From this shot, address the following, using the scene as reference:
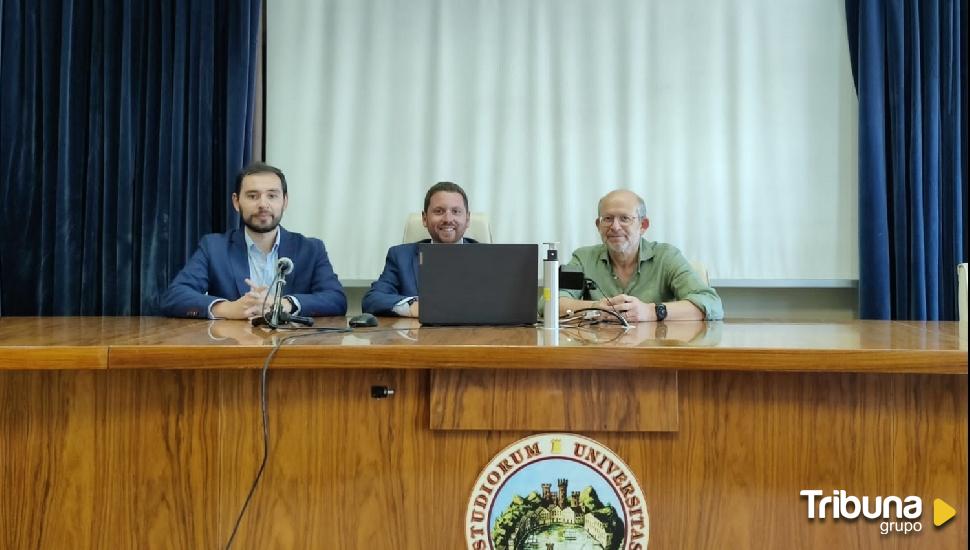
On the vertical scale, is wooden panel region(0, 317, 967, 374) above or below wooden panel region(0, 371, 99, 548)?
above

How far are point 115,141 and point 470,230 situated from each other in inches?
62.8

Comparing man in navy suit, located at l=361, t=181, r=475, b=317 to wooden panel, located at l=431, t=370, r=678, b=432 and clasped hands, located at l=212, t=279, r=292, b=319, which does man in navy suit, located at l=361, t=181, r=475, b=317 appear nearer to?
clasped hands, located at l=212, t=279, r=292, b=319

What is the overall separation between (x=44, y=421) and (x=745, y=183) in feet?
8.63

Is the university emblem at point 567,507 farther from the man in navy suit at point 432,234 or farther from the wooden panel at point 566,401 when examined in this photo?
the man in navy suit at point 432,234

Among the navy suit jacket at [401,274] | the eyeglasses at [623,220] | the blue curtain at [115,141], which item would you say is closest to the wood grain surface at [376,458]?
the eyeglasses at [623,220]

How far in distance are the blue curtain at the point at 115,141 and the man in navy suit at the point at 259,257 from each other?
0.56 m

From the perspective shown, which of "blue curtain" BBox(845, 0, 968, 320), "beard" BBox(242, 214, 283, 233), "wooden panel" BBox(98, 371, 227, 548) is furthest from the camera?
"blue curtain" BBox(845, 0, 968, 320)

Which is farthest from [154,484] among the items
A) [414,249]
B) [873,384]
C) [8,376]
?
[414,249]

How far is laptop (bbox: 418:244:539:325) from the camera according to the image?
5.62 feet

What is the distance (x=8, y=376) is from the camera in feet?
4.25

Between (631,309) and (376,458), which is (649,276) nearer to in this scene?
(631,309)

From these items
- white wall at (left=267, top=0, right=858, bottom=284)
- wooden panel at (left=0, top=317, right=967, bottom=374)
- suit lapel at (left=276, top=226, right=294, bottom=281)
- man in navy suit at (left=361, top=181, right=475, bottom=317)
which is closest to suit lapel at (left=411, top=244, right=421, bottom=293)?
man in navy suit at (left=361, top=181, right=475, bottom=317)

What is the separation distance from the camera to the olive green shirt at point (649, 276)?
Result: 227 cm

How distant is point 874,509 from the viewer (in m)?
1.21
